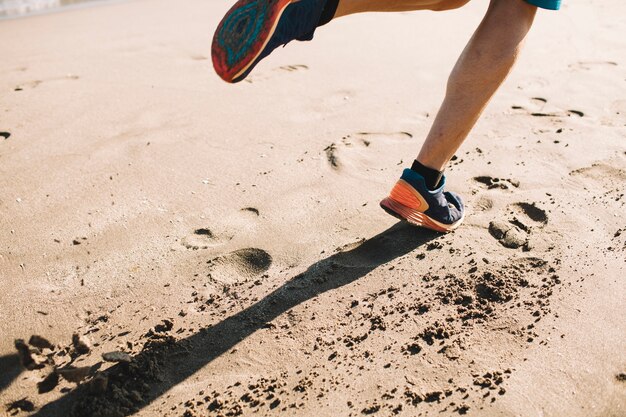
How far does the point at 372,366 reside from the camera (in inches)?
62.5

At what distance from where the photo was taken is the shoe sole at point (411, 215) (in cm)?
203

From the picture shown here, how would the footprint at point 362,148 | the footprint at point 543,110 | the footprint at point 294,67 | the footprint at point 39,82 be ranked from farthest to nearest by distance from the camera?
the footprint at point 294,67 → the footprint at point 39,82 → the footprint at point 543,110 → the footprint at point 362,148

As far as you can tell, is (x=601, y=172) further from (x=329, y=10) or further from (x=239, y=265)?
(x=239, y=265)

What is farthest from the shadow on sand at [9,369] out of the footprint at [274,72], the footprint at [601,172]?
the footprint at [274,72]

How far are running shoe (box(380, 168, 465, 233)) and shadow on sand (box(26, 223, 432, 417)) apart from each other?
0.26 ft

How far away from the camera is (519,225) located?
6.97ft

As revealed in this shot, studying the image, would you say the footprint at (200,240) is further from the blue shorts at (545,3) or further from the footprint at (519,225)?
the blue shorts at (545,3)

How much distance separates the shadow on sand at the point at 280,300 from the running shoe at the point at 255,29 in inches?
26.4

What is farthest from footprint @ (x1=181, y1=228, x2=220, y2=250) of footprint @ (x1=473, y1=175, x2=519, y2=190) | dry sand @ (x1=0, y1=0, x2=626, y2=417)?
footprint @ (x1=473, y1=175, x2=519, y2=190)

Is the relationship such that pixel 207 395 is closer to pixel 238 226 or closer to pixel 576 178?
pixel 238 226

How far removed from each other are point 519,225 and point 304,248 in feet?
2.50

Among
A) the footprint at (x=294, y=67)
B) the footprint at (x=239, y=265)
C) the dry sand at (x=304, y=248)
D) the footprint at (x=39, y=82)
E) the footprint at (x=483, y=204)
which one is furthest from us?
the footprint at (x=294, y=67)

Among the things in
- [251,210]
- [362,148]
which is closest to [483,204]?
[362,148]

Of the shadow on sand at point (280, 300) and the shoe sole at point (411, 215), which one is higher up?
the shoe sole at point (411, 215)
